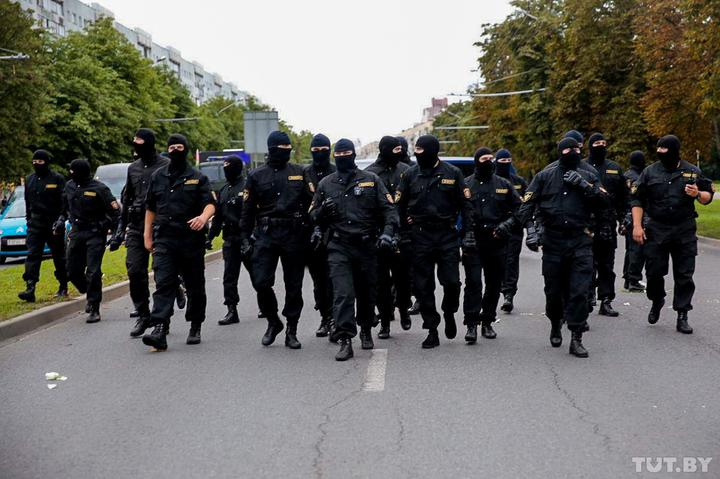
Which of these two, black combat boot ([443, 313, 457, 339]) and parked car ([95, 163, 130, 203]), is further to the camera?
parked car ([95, 163, 130, 203])

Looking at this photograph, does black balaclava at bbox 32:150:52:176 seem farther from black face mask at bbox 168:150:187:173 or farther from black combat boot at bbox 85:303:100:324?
black face mask at bbox 168:150:187:173

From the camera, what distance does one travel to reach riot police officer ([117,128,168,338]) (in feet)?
31.0

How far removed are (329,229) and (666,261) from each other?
12.1 feet

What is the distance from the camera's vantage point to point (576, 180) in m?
8.02

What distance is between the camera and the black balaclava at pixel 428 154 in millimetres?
8375

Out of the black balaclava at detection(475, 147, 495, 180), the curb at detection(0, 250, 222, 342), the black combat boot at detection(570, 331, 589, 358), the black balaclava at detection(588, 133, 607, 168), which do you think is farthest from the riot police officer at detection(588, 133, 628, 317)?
the curb at detection(0, 250, 222, 342)

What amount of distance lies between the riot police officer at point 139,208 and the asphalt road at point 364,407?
1.86 ft

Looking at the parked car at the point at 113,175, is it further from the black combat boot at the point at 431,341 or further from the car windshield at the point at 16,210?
the black combat boot at the point at 431,341

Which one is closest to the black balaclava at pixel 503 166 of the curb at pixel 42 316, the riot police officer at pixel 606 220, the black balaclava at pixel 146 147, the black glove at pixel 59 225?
the riot police officer at pixel 606 220

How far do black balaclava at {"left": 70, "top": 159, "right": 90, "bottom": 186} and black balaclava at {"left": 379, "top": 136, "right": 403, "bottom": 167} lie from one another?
3.67m

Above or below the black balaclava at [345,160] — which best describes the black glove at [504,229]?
below

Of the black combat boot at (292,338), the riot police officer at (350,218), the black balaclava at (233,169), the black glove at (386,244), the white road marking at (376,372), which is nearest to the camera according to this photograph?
the white road marking at (376,372)

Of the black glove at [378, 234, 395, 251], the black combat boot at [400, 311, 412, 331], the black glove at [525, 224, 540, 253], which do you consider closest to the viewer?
the black glove at [378, 234, 395, 251]

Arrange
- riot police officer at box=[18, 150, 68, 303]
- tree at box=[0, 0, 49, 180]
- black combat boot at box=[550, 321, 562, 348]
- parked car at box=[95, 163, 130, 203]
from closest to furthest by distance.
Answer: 1. black combat boot at box=[550, 321, 562, 348]
2. riot police officer at box=[18, 150, 68, 303]
3. parked car at box=[95, 163, 130, 203]
4. tree at box=[0, 0, 49, 180]
